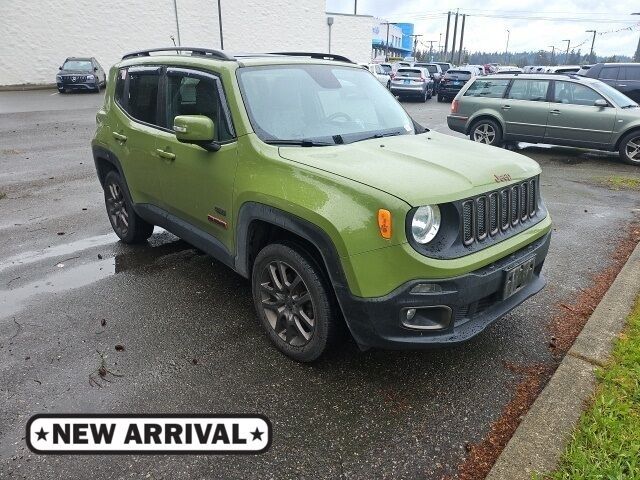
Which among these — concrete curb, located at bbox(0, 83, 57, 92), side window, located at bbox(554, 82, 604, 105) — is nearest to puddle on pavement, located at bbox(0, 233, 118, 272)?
side window, located at bbox(554, 82, 604, 105)

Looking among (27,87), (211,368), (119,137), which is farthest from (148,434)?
(27,87)

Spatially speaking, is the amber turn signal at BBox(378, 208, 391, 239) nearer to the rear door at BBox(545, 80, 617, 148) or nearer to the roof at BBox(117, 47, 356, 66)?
the roof at BBox(117, 47, 356, 66)

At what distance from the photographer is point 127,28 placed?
28.9 m

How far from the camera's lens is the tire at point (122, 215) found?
200 inches

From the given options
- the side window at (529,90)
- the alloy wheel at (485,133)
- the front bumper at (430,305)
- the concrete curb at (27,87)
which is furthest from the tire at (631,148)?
the concrete curb at (27,87)

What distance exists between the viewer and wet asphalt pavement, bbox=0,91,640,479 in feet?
8.20

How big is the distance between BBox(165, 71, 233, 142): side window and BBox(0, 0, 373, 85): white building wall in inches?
1099

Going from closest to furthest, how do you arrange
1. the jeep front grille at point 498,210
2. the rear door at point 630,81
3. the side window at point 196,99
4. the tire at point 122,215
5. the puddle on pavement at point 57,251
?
the jeep front grille at point 498,210
the side window at point 196,99
the puddle on pavement at point 57,251
the tire at point 122,215
the rear door at point 630,81

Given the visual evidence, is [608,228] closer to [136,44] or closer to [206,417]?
[206,417]

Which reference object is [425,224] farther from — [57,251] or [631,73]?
[631,73]

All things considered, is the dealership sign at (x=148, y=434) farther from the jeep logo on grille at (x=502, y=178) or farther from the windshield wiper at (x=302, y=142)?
the jeep logo on grille at (x=502, y=178)

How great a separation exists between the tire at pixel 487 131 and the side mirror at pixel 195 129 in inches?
351

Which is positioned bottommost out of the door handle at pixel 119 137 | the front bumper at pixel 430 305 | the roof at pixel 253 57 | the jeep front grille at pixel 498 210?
the front bumper at pixel 430 305

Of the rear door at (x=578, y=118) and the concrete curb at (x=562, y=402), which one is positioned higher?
the rear door at (x=578, y=118)
